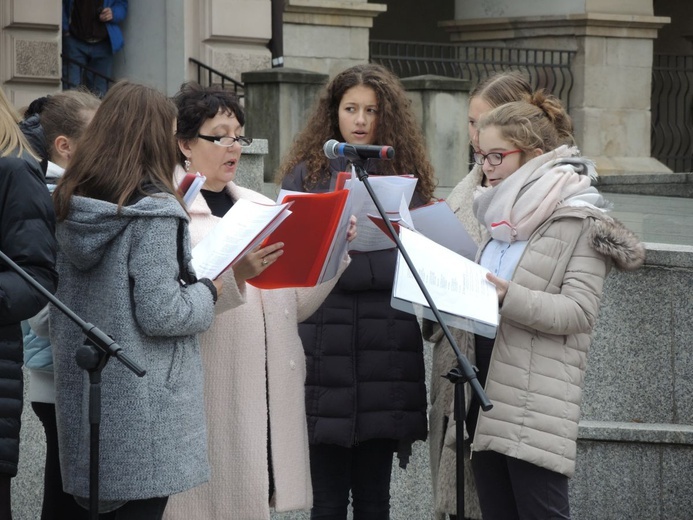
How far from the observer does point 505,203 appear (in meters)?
4.41

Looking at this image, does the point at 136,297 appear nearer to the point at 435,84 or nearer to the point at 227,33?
the point at 435,84

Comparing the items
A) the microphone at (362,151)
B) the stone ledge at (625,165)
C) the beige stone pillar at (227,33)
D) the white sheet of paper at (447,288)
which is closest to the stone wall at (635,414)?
the white sheet of paper at (447,288)

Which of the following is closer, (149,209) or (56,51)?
(149,209)

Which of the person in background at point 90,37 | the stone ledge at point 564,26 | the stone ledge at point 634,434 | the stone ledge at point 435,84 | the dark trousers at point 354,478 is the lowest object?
the stone ledge at point 634,434

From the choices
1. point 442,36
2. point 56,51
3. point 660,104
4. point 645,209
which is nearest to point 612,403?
point 645,209

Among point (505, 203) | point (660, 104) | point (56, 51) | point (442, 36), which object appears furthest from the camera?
point (442, 36)

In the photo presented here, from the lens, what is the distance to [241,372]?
4.48 metres

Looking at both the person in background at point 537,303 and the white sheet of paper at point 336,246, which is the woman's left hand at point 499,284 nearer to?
the person in background at point 537,303

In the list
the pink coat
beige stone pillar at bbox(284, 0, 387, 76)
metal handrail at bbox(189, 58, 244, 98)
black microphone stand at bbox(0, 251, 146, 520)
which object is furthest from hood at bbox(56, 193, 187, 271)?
beige stone pillar at bbox(284, 0, 387, 76)

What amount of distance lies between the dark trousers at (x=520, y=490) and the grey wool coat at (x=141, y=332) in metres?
1.05

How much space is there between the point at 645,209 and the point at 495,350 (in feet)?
24.0

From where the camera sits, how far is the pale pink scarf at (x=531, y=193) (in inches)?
172

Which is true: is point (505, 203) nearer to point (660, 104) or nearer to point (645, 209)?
point (645, 209)

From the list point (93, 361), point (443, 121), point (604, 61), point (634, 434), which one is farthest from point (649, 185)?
point (93, 361)
